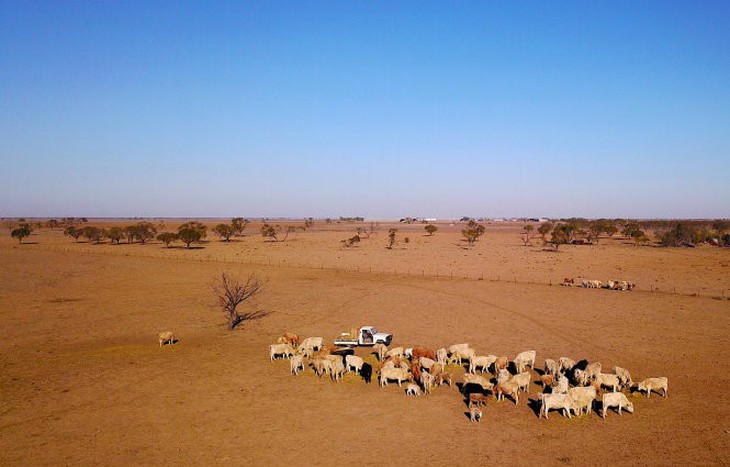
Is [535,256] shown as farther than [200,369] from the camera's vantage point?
Yes

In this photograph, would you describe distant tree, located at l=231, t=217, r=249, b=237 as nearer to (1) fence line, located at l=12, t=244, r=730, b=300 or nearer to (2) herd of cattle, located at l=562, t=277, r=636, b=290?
(1) fence line, located at l=12, t=244, r=730, b=300

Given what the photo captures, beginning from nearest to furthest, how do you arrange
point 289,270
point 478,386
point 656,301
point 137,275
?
1. point 478,386
2. point 656,301
3. point 137,275
4. point 289,270

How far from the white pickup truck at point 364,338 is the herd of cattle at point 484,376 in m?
1.41

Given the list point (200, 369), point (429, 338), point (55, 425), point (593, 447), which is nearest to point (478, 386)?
point (593, 447)

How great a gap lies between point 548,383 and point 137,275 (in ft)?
144

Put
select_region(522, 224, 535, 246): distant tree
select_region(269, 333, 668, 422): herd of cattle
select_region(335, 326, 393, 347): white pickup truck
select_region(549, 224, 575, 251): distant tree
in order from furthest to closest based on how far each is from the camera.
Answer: select_region(522, 224, 535, 246): distant tree < select_region(549, 224, 575, 251): distant tree < select_region(335, 326, 393, 347): white pickup truck < select_region(269, 333, 668, 422): herd of cattle

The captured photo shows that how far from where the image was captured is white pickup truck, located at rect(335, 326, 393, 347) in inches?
938

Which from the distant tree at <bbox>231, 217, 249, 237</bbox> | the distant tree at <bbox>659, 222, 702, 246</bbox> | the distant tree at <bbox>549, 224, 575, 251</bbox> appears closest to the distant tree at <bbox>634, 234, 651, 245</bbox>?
the distant tree at <bbox>659, 222, 702, 246</bbox>

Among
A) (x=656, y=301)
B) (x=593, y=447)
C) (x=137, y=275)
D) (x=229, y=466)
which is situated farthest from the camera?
(x=137, y=275)

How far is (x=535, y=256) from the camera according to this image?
6594 cm

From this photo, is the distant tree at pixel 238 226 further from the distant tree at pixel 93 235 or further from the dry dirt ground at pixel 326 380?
the dry dirt ground at pixel 326 380

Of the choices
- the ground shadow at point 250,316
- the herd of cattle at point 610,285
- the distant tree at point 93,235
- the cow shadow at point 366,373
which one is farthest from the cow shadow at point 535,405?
the distant tree at point 93,235

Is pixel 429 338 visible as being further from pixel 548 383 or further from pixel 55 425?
pixel 55 425

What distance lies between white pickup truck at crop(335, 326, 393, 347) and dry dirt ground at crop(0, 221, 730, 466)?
1217 millimetres
